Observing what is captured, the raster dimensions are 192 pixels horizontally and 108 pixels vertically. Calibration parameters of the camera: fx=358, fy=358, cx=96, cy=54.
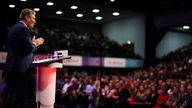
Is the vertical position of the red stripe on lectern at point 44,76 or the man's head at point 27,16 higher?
the man's head at point 27,16

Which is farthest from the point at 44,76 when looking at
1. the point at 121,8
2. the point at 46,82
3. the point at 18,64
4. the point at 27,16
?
the point at 121,8

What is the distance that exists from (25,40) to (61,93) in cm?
638

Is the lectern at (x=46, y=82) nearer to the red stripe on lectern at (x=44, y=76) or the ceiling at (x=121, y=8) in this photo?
the red stripe on lectern at (x=44, y=76)

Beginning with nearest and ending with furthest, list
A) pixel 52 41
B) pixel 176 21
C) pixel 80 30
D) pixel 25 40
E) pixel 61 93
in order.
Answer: pixel 25 40
pixel 61 93
pixel 52 41
pixel 176 21
pixel 80 30

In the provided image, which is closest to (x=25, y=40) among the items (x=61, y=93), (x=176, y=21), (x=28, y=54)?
(x=28, y=54)

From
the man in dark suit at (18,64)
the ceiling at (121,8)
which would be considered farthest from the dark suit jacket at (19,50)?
the ceiling at (121,8)

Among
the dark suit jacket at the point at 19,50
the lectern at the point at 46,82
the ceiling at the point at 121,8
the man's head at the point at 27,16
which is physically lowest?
the lectern at the point at 46,82

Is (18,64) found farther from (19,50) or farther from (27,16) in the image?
(27,16)

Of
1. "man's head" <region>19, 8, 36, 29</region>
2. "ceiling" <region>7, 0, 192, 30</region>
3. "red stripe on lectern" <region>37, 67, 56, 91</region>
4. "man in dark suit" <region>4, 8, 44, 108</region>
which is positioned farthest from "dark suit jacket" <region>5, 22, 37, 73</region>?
"ceiling" <region>7, 0, 192, 30</region>

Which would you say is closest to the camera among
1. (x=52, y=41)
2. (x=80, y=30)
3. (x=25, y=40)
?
(x=25, y=40)

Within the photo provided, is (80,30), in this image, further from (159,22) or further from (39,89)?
(39,89)

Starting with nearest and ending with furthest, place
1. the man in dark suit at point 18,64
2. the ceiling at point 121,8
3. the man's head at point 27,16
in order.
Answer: the man in dark suit at point 18,64 < the man's head at point 27,16 < the ceiling at point 121,8

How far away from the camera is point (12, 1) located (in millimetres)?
12742

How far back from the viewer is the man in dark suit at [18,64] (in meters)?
3.39
